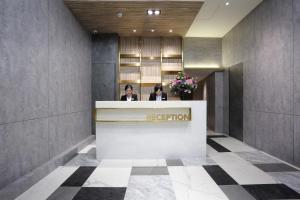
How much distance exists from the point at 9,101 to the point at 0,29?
926mm

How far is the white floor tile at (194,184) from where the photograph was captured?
8.70 feet

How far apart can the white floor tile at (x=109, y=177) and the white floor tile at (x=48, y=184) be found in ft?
1.45

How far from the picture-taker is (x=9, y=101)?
2713mm

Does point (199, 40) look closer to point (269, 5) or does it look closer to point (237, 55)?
point (237, 55)

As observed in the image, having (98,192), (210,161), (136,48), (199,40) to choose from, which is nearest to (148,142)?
(210,161)

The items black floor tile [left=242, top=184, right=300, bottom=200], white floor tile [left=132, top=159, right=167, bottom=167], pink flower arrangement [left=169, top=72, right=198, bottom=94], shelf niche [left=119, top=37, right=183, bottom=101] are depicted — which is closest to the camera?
black floor tile [left=242, top=184, right=300, bottom=200]

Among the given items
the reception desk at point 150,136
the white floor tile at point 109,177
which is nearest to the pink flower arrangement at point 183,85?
the reception desk at point 150,136

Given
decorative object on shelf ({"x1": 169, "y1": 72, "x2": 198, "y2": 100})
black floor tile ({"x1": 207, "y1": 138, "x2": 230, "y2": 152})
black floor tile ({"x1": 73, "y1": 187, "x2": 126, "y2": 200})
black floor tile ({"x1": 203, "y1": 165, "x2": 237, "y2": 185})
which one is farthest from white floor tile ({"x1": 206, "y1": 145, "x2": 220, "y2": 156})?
black floor tile ({"x1": 73, "y1": 187, "x2": 126, "y2": 200})

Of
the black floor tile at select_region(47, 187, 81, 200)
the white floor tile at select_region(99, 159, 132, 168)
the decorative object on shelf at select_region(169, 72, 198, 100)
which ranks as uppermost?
the decorative object on shelf at select_region(169, 72, 198, 100)

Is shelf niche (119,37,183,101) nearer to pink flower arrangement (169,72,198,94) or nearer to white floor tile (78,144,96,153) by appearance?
white floor tile (78,144,96,153)

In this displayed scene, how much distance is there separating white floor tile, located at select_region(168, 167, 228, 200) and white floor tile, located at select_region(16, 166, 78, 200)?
1.76m

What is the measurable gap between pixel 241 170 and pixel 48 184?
3.23 m

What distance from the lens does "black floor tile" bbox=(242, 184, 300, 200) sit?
264 centimetres

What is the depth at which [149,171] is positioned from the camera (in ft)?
11.7
